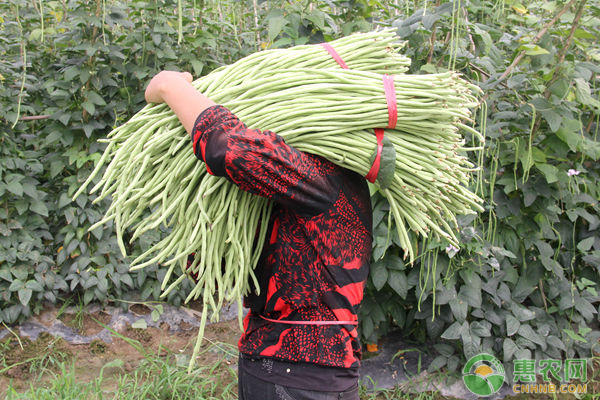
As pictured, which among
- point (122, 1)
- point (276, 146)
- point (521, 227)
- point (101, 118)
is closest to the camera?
point (276, 146)

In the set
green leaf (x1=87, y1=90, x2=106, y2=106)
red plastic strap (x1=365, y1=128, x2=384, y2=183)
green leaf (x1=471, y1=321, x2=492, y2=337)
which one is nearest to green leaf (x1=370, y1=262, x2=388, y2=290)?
green leaf (x1=471, y1=321, x2=492, y2=337)

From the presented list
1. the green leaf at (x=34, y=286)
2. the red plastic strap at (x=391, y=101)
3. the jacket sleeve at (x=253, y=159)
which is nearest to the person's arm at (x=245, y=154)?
the jacket sleeve at (x=253, y=159)

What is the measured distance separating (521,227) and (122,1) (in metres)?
2.80

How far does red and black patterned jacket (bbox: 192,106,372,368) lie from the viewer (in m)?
1.10

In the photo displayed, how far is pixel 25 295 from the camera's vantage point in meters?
2.69

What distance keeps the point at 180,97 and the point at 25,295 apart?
6.92ft

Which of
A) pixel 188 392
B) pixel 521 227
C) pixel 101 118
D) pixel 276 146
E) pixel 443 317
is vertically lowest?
pixel 188 392

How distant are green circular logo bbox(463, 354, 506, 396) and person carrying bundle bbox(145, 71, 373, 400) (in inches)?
56.0

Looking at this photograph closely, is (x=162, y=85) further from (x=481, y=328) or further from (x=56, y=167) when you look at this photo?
(x=56, y=167)

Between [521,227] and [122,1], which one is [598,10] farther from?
[122,1]

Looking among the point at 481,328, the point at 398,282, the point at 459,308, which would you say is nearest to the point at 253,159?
the point at 398,282

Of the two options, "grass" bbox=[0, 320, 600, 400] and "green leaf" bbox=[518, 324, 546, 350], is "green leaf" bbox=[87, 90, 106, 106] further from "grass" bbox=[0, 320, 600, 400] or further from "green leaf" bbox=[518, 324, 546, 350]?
"green leaf" bbox=[518, 324, 546, 350]

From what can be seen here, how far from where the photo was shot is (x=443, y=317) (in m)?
2.51

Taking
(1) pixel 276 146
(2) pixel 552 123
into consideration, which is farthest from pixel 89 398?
(2) pixel 552 123
